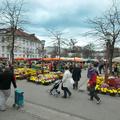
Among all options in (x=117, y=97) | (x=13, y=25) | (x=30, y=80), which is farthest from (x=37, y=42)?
(x=117, y=97)

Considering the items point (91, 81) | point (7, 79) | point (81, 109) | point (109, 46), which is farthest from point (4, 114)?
point (109, 46)

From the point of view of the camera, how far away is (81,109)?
1287cm

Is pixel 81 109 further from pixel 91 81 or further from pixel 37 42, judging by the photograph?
pixel 37 42

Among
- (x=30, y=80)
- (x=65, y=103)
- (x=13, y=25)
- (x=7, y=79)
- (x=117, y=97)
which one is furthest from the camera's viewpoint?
(x=13, y=25)

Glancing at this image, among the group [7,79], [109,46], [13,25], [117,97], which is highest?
[13,25]

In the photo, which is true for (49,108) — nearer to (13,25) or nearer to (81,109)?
(81,109)

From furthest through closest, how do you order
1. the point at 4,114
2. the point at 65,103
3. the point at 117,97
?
1. the point at 117,97
2. the point at 65,103
3. the point at 4,114

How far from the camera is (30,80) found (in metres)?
25.2

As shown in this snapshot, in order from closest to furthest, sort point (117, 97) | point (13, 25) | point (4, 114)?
point (4, 114) → point (117, 97) → point (13, 25)

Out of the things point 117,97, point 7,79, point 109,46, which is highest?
point 109,46

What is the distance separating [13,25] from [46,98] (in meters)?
A: 20.6

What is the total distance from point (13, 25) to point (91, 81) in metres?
21.1

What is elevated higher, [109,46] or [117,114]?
[109,46]

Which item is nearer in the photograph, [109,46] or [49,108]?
[49,108]
